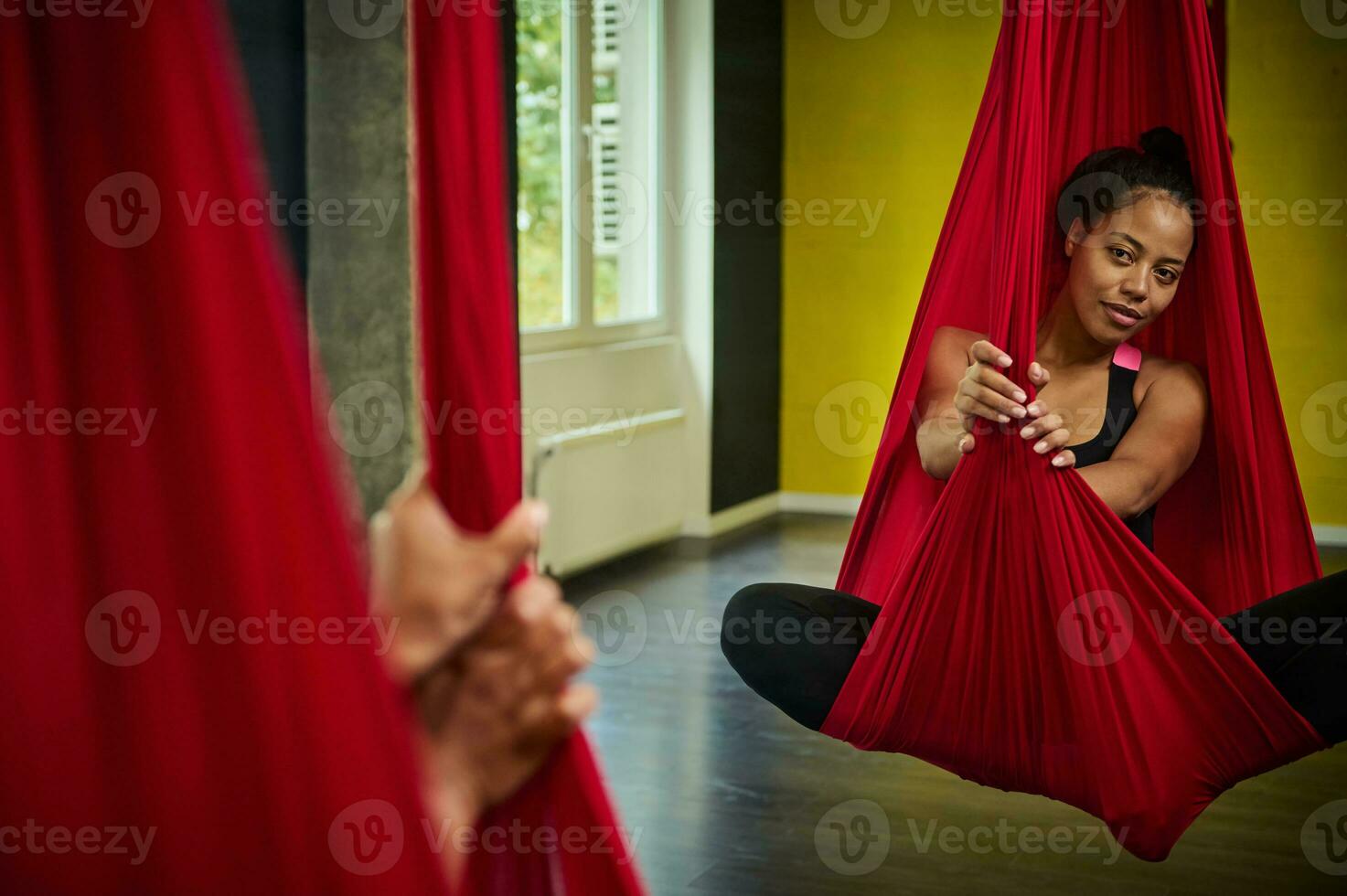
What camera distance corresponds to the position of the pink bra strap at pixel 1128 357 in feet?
6.50

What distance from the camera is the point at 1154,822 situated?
5.09 feet

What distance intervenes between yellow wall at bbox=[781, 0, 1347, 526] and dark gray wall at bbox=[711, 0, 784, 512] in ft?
0.26

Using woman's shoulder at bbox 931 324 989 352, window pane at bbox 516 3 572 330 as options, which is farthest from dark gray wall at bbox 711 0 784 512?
woman's shoulder at bbox 931 324 989 352

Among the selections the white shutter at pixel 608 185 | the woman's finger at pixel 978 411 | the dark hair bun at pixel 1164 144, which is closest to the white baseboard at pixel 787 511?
the white shutter at pixel 608 185

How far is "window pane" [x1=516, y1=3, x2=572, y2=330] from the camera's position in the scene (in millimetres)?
3859

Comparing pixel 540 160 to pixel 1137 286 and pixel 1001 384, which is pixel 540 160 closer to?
pixel 1137 286

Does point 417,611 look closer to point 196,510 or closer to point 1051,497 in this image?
point 196,510

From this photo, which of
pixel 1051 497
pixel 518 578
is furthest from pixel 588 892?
pixel 1051 497

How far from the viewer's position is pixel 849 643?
180cm

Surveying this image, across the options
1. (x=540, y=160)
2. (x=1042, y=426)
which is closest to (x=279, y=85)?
(x=1042, y=426)

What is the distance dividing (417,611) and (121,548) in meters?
0.15

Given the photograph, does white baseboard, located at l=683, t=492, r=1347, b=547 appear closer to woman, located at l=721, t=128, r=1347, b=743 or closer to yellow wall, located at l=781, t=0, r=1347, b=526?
yellow wall, located at l=781, t=0, r=1347, b=526

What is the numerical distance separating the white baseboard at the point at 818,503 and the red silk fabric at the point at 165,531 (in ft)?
15.1

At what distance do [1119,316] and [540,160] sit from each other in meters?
2.33
